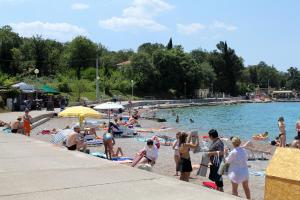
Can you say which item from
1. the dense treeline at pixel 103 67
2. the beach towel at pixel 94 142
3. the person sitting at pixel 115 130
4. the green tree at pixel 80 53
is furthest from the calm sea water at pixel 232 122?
the green tree at pixel 80 53

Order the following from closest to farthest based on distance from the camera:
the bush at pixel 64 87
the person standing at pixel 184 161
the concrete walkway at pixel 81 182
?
the concrete walkway at pixel 81 182 < the person standing at pixel 184 161 < the bush at pixel 64 87

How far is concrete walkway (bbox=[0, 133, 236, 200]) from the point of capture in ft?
25.6

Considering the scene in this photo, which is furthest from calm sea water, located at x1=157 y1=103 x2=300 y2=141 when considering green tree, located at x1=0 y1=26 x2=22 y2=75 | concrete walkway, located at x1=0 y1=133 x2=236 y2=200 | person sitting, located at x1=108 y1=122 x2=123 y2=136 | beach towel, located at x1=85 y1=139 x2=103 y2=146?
green tree, located at x1=0 y1=26 x2=22 y2=75

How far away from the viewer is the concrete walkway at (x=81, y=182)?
307 inches

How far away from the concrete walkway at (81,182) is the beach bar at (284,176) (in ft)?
2.39

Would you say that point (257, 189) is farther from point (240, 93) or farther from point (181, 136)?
point (240, 93)

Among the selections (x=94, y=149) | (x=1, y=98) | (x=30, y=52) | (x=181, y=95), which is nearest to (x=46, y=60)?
(x=30, y=52)

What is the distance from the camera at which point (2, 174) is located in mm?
9930

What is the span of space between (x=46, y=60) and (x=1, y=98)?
46.0 m

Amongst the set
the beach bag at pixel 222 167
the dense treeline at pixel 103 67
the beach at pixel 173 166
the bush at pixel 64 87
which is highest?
the dense treeline at pixel 103 67

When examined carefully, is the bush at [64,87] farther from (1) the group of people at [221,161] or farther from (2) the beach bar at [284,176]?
(2) the beach bar at [284,176]

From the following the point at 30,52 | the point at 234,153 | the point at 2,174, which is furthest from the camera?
the point at 30,52

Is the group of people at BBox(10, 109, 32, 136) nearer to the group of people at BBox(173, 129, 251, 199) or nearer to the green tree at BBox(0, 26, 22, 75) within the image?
the group of people at BBox(173, 129, 251, 199)

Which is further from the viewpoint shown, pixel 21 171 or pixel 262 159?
pixel 262 159
